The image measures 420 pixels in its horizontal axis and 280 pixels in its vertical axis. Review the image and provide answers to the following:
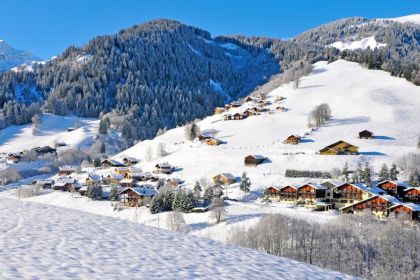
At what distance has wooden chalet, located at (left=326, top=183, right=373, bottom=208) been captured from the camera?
6462 cm

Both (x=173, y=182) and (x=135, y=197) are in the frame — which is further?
(x=173, y=182)

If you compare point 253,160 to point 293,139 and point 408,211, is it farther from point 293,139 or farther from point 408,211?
point 408,211

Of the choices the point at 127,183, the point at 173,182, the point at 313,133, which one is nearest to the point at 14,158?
the point at 127,183

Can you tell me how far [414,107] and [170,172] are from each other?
72.5m

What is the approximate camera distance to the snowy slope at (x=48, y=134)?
152 meters

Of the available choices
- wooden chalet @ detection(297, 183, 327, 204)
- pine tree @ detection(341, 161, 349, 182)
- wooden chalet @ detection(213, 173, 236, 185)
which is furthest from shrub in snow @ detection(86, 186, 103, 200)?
pine tree @ detection(341, 161, 349, 182)

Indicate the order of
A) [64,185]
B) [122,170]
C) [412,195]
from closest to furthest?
1. [412,195]
2. [64,185]
3. [122,170]

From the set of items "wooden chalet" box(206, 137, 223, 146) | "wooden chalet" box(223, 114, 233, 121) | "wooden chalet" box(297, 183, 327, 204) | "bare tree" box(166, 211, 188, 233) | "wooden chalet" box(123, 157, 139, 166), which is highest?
"wooden chalet" box(223, 114, 233, 121)

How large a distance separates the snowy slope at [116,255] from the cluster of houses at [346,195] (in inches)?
1897

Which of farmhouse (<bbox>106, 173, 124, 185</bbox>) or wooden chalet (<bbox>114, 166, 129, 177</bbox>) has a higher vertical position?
wooden chalet (<bbox>114, 166, 129, 177</bbox>)

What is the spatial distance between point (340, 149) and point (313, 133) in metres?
18.3

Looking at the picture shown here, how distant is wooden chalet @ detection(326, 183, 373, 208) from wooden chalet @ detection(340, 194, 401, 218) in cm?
432

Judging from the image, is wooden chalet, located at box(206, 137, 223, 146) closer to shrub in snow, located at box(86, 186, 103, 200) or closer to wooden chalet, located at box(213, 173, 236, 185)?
wooden chalet, located at box(213, 173, 236, 185)

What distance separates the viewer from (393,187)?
2630 inches
